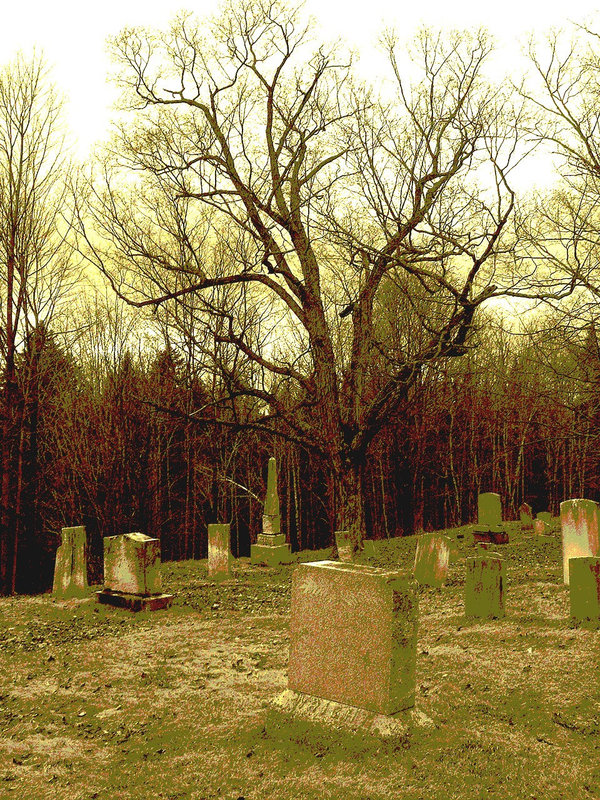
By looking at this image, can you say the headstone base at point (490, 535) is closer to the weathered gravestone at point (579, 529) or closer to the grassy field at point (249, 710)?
the weathered gravestone at point (579, 529)

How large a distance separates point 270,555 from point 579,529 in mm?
8340

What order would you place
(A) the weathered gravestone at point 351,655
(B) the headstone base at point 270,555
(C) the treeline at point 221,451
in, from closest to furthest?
(A) the weathered gravestone at point 351,655 < (B) the headstone base at point 270,555 < (C) the treeline at point 221,451

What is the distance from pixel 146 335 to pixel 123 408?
449 cm

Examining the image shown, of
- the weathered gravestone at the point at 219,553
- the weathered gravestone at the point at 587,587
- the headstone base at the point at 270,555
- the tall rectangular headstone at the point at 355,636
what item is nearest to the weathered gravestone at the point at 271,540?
the headstone base at the point at 270,555

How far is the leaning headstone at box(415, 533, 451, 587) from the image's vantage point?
38.7 feet

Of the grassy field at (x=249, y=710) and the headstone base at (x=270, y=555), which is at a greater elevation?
the headstone base at (x=270, y=555)

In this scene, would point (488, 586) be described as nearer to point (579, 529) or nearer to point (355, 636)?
point (579, 529)

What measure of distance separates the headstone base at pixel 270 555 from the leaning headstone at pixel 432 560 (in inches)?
226

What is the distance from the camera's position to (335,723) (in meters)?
5.36

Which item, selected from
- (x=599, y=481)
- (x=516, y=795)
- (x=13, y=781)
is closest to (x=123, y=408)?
(x=13, y=781)

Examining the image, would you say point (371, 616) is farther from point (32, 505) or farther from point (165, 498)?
point (165, 498)

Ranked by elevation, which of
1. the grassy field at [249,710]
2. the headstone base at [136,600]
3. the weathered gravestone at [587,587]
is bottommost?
the grassy field at [249,710]

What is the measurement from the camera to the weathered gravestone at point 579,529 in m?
10.9

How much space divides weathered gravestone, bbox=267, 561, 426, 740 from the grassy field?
285mm
